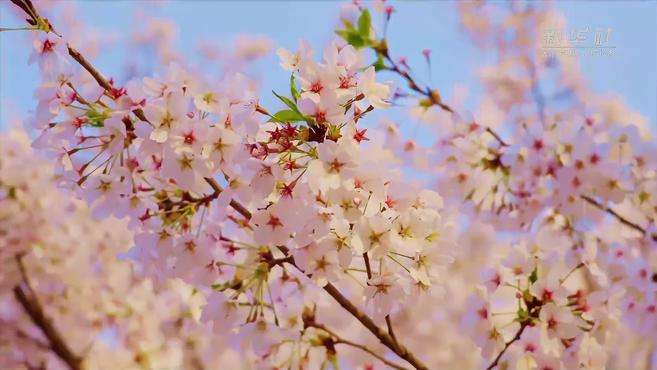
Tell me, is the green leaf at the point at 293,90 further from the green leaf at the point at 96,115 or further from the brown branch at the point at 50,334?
the brown branch at the point at 50,334

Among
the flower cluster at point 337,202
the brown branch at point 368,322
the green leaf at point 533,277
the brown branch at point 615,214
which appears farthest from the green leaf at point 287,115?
the brown branch at point 615,214

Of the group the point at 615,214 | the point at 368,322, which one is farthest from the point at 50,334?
the point at 615,214

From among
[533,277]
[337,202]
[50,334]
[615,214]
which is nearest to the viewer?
[337,202]

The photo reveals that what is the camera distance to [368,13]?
7.45 ft

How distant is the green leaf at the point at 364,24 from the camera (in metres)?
2.29

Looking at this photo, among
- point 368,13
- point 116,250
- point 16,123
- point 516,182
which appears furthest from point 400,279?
point 16,123

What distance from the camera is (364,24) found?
2312 mm

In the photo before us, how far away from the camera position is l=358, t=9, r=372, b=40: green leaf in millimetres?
2289

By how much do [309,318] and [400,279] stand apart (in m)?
0.52

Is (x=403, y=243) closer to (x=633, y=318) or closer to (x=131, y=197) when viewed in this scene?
(x=131, y=197)

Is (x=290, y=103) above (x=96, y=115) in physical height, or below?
below

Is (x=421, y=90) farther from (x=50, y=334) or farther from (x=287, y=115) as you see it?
(x=50, y=334)

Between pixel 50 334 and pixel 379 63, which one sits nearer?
pixel 379 63

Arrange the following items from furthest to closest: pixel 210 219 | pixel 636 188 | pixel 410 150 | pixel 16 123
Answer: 1. pixel 16 123
2. pixel 410 150
3. pixel 636 188
4. pixel 210 219
